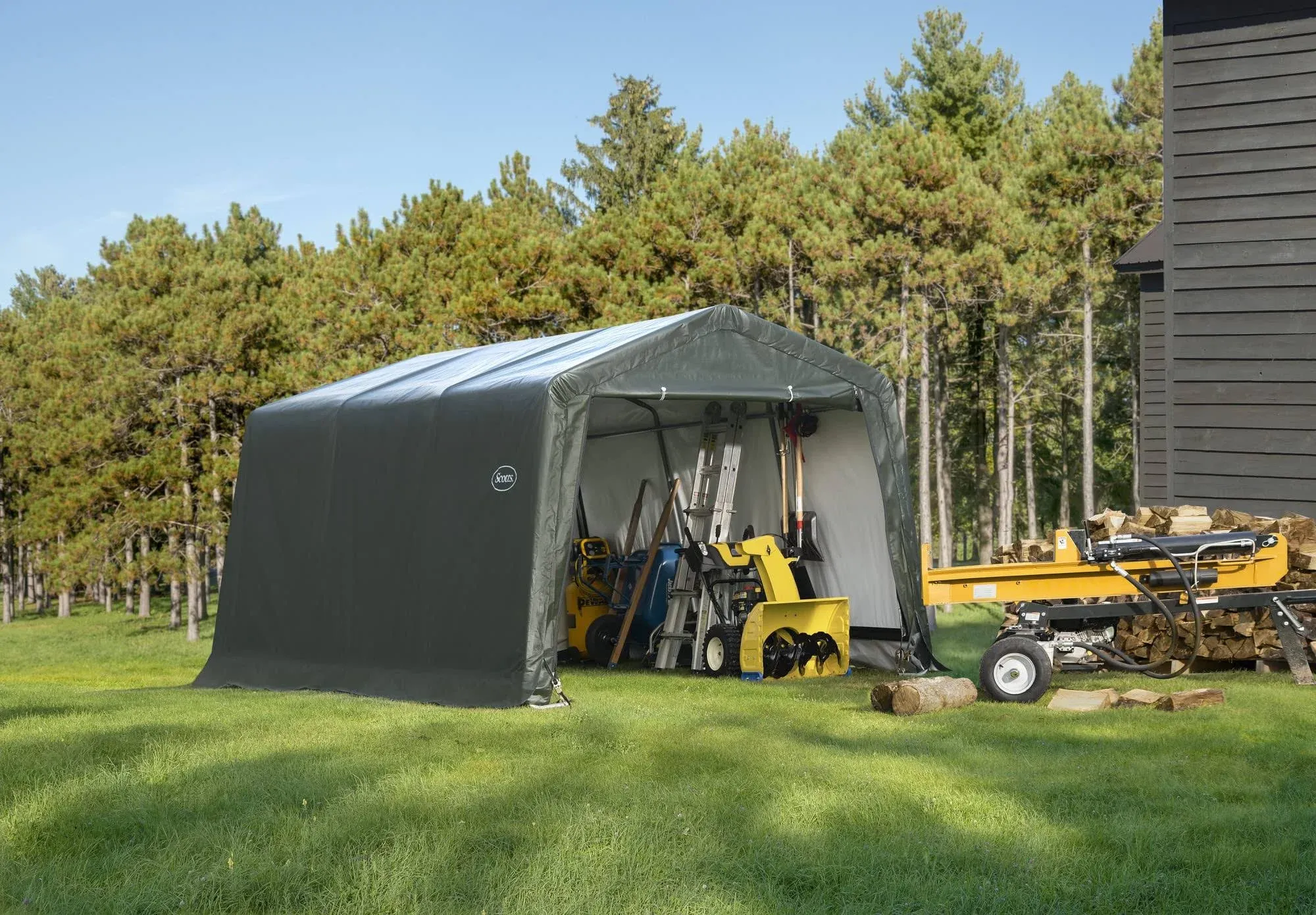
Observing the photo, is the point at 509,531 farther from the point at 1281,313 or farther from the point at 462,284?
the point at 462,284

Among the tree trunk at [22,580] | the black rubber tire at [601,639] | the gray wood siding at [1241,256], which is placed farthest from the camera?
the tree trunk at [22,580]

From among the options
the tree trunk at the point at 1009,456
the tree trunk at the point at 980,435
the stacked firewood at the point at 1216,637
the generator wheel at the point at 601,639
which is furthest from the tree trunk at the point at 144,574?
the stacked firewood at the point at 1216,637

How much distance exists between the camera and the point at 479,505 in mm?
9289

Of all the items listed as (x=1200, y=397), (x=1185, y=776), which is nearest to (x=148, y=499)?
(x=1200, y=397)

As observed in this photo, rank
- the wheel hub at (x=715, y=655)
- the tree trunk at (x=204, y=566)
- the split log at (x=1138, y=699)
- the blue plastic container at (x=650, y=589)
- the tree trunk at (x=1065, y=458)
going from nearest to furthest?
the split log at (x=1138, y=699) < the wheel hub at (x=715, y=655) < the blue plastic container at (x=650, y=589) < the tree trunk at (x=204, y=566) < the tree trunk at (x=1065, y=458)

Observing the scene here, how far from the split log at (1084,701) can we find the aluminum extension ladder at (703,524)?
3.77 m

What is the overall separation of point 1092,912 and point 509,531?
557cm

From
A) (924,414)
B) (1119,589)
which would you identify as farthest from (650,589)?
(924,414)

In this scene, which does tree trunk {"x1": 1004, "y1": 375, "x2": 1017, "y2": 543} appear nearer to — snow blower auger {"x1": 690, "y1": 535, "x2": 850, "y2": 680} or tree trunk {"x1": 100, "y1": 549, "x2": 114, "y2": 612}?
snow blower auger {"x1": 690, "y1": 535, "x2": 850, "y2": 680}

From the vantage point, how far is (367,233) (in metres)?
28.5

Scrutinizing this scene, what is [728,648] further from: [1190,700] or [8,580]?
[8,580]

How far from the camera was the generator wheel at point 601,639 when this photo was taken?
12.8m

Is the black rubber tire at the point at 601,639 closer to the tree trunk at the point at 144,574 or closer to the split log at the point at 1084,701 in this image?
the split log at the point at 1084,701

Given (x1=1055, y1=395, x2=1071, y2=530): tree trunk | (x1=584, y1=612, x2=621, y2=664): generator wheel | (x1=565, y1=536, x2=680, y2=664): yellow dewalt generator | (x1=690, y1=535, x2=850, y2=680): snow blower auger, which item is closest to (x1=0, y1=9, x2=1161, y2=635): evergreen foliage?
(x1=1055, y1=395, x2=1071, y2=530): tree trunk
